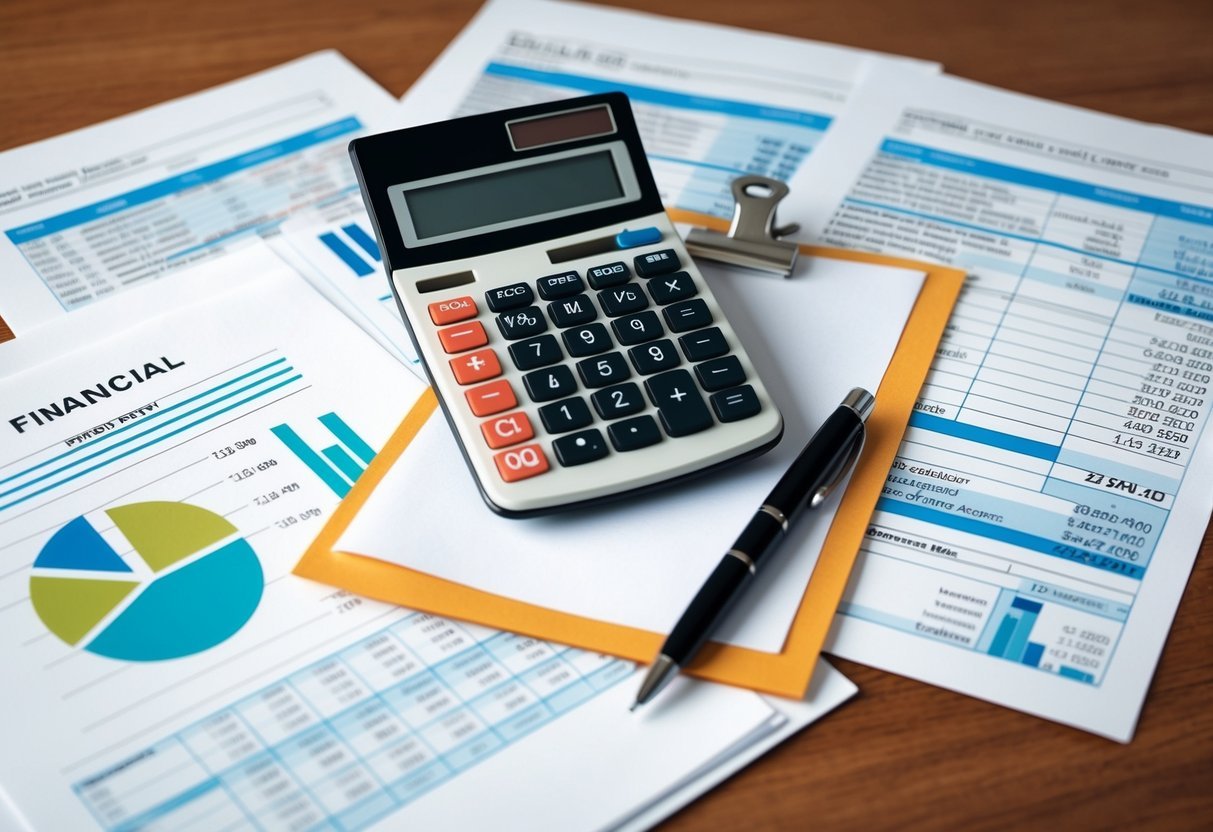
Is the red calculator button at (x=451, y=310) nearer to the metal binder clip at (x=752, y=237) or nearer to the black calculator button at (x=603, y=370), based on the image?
the black calculator button at (x=603, y=370)

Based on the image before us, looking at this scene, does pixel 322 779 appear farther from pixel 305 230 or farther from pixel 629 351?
pixel 305 230

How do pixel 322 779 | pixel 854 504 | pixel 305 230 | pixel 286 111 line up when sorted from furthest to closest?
1. pixel 286 111
2. pixel 305 230
3. pixel 854 504
4. pixel 322 779

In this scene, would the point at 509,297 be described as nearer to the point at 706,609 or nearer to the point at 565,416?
the point at 565,416

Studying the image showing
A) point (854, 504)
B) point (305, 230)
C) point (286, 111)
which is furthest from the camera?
point (286, 111)

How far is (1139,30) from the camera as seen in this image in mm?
942

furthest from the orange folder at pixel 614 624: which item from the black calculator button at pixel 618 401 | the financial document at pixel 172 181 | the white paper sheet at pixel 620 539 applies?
the financial document at pixel 172 181

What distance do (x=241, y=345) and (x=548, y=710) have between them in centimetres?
31

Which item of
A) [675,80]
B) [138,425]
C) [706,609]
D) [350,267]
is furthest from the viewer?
[675,80]

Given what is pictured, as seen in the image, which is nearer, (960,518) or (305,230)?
(960,518)

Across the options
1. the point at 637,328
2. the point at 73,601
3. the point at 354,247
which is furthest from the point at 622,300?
the point at 73,601

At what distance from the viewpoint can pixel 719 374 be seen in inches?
Result: 23.5

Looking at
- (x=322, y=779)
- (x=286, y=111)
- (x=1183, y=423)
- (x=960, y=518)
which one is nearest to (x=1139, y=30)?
(x=1183, y=423)

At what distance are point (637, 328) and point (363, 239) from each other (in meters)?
0.24

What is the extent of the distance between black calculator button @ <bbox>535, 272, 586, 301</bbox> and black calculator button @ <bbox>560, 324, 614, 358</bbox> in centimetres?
2
